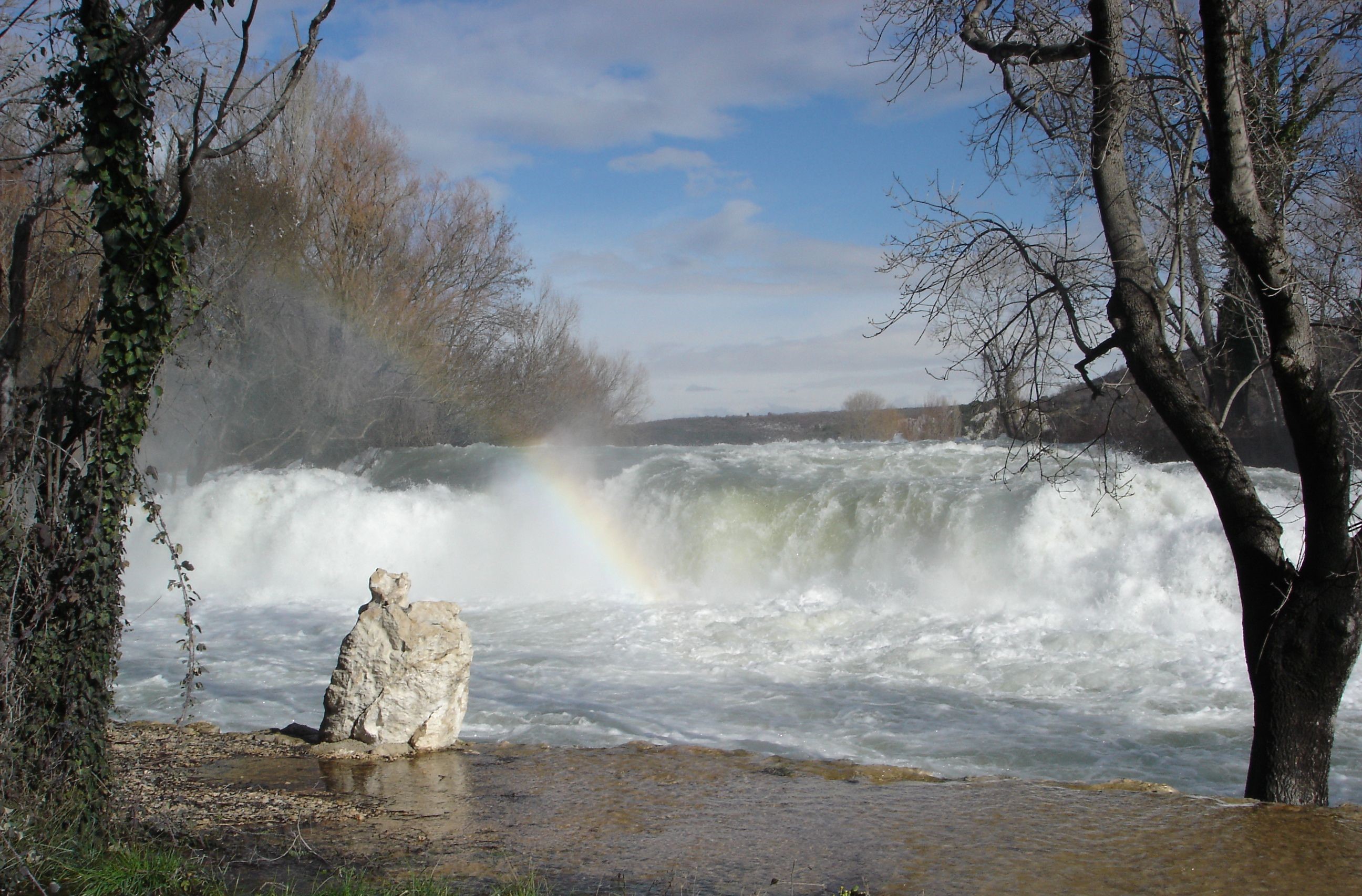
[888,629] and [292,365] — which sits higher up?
[292,365]

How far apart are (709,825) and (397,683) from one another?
8.71ft

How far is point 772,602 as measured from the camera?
14.2 metres

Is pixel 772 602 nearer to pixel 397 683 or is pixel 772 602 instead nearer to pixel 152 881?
pixel 397 683

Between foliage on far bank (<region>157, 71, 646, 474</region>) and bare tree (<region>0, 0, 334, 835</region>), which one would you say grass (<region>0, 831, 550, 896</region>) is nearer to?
bare tree (<region>0, 0, 334, 835</region>)

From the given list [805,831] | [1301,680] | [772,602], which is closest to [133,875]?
[805,831]

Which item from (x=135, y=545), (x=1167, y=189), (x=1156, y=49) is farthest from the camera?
(x=135, y=545)

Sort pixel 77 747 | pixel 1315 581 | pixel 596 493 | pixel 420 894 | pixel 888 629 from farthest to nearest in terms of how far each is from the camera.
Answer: pixel 596 493 < pixel 888 629 < pixel 1315 581 < pixel 77 747 < pixel 420 894

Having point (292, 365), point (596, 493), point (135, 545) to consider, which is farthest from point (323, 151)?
point (596, 493)

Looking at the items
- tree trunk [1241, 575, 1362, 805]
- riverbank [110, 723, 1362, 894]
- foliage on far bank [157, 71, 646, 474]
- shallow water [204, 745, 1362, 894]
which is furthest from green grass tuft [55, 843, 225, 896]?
foliage on far bank [157, 71, 646, 474]

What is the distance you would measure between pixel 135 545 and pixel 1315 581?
864 inches

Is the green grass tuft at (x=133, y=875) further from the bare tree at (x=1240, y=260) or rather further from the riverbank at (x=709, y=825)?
the bare tree at (x=1240, y=260)

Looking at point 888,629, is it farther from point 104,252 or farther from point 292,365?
point 292,365

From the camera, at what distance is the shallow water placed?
163 inches

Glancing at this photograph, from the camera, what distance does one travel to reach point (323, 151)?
1093 inches
